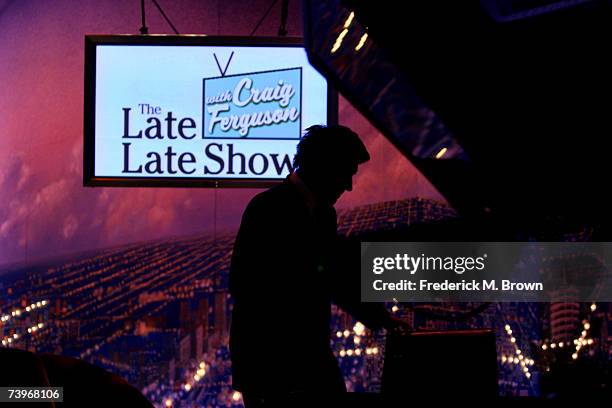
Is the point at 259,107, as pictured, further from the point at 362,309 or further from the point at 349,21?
the point at 362,309

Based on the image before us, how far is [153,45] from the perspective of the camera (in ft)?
12.9

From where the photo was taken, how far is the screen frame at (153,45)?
3893 millimetres

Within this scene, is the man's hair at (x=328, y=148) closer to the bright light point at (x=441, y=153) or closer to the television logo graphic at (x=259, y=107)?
the television logo graphic at (x=259, y=107)

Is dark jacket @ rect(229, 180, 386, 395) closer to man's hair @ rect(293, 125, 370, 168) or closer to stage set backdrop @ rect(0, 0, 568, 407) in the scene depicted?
man's hair @ rect(293, 125, 370, 168)

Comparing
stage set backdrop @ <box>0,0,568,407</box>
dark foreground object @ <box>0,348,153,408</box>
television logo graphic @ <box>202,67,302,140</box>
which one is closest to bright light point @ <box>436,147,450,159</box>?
stage set backdrop @ <box>0,0,568,407</box>

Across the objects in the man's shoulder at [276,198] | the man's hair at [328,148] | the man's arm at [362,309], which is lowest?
the man's arm at [362,309]

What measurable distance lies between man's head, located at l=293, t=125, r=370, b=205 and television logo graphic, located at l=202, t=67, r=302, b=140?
1888 mm

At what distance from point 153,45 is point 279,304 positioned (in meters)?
2.31

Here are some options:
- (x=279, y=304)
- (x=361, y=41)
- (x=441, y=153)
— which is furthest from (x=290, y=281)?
(x=441, y=153)

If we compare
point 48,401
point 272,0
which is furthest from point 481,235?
point 48,401

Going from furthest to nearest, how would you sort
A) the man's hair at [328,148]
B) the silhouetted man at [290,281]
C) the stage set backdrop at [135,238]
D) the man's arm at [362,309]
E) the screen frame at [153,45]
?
the stage set backdrop at [135,238], the screen frame at [153,45], the man's arm at [362,309], the man's hair at [328,148], the silhouetted man at [290,281]

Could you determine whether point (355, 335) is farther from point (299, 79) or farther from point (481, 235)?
point (299, 79)

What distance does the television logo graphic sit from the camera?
3998 mm

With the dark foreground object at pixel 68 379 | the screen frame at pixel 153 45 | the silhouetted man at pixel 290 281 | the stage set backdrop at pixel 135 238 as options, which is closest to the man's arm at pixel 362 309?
the silhouetted man at pixel 290 281
